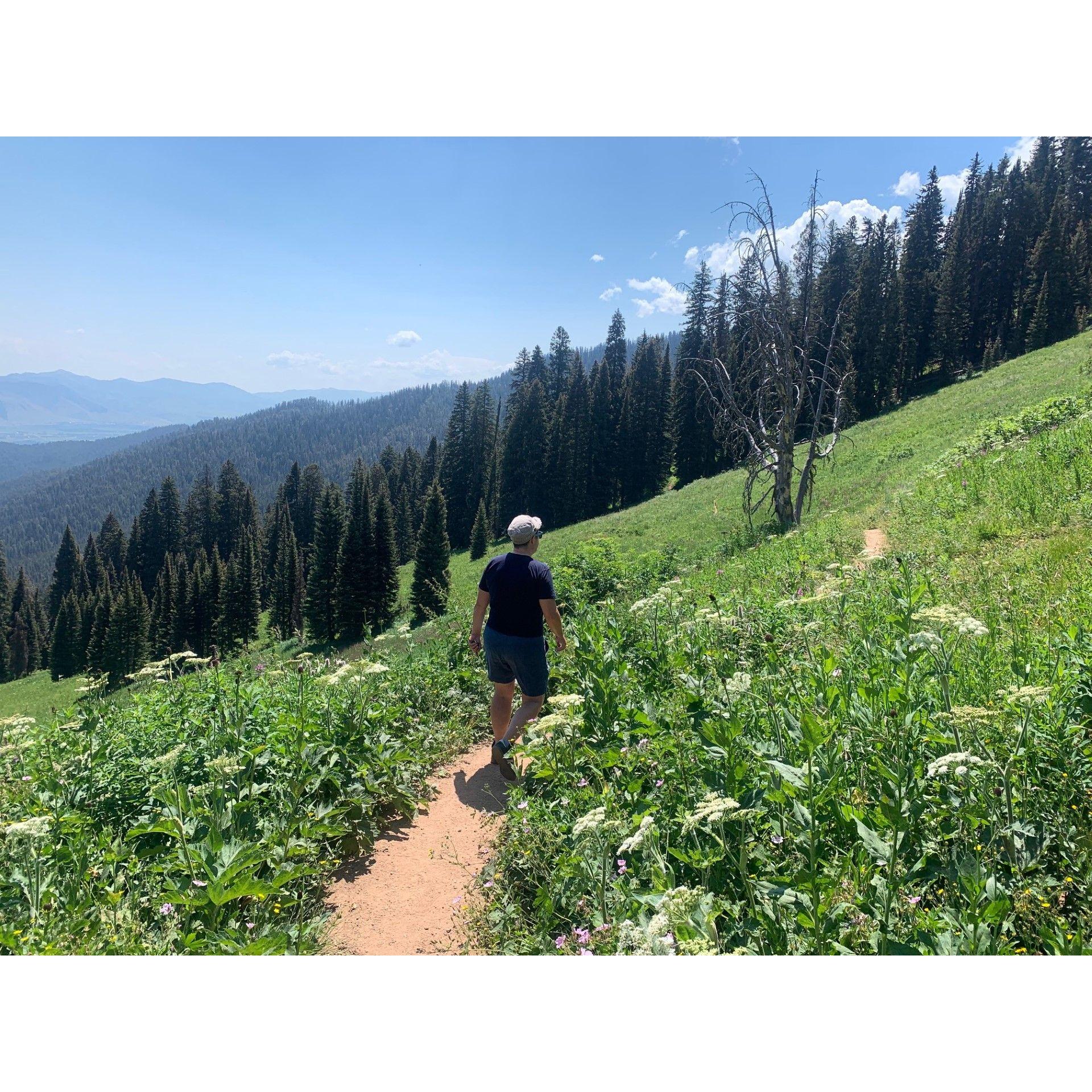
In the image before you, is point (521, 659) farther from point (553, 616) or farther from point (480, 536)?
point (480, 536)

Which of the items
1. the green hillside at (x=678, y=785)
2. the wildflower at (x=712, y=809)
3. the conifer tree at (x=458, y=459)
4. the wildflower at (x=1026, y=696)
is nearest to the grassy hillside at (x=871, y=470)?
the green hillside at (x=678, y=785)

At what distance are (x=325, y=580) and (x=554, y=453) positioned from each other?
29671 millimetres

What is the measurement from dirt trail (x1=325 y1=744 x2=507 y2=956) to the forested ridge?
3701 cm

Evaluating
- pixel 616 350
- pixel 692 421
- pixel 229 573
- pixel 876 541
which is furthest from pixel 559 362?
pixel 876 541

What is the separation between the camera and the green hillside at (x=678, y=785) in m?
2.47

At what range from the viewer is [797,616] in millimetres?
6113

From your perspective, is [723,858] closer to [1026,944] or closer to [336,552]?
[1026,944]

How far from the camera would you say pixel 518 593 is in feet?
18.0

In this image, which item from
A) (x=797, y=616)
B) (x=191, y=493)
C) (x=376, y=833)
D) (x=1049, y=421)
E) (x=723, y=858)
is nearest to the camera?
(x=723, y=858)

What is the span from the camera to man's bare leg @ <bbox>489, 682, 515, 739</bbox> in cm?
580

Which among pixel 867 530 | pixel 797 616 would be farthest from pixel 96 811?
pixel 867 530

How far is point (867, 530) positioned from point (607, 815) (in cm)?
1041

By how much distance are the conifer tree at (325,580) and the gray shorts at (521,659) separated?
2146 inches

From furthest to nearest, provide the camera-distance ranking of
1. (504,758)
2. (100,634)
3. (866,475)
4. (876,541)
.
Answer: (100,634), (866,475), (876,541), (504,758)
